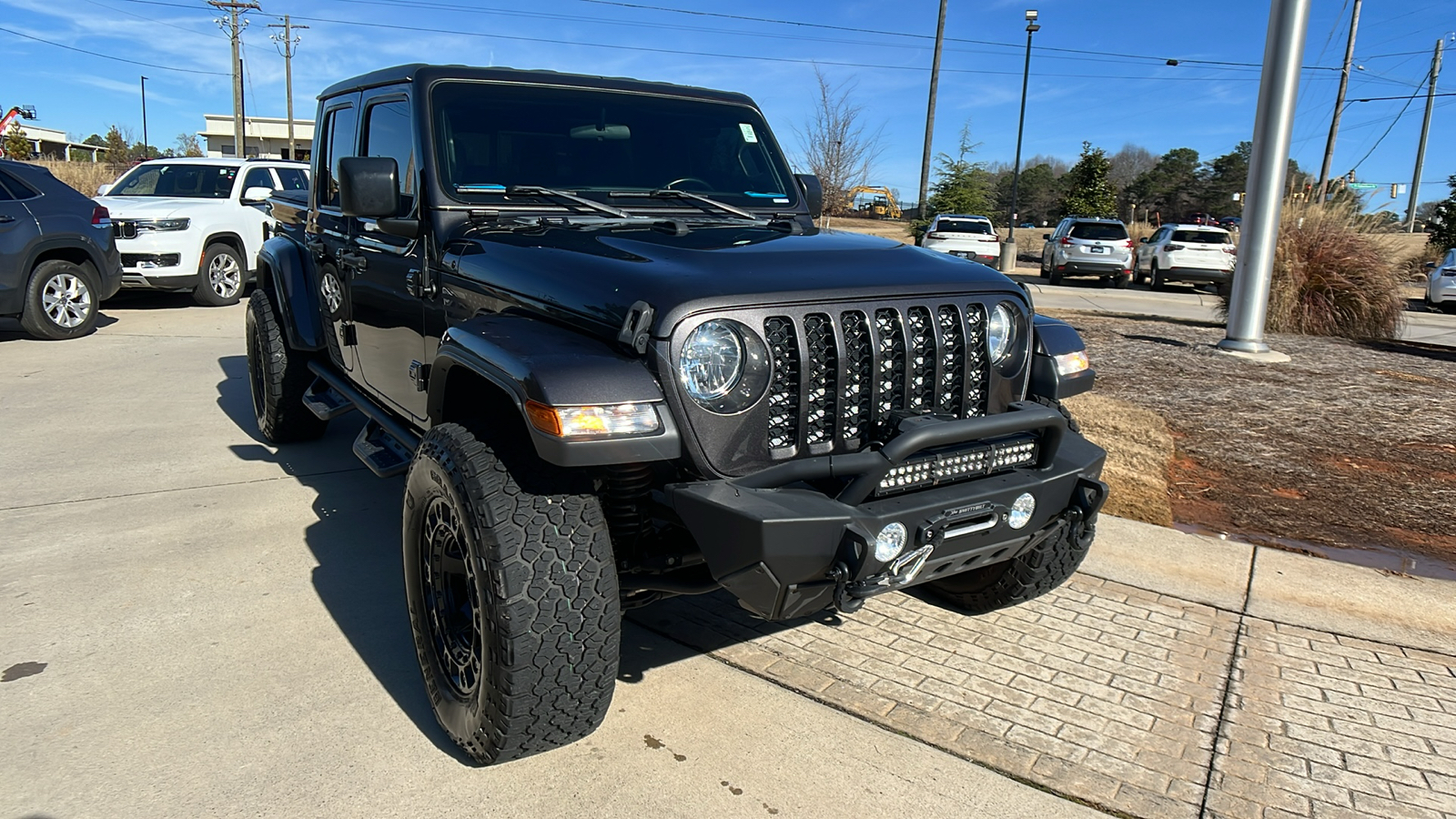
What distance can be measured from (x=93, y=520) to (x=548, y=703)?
11.0 ft

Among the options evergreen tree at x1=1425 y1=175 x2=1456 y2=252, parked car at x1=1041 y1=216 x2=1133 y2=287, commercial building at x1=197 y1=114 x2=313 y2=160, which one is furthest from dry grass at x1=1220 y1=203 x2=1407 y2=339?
commercial building at x1=197 y1=114 x2=313 y2=160

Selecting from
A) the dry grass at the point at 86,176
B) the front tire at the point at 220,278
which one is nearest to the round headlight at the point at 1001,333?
the front tire at the point at 220,278

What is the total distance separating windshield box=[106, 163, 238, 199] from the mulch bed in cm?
1097

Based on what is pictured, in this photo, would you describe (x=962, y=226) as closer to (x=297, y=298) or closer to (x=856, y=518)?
(x=297, y=298)

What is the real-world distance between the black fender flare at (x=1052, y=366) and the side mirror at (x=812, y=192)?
4.22 ft

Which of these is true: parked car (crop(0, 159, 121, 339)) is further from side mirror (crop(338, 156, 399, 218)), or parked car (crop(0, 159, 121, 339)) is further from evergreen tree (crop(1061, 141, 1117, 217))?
evergreen tree (crop(1061, 141, 1117, 217))

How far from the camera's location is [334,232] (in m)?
4.81

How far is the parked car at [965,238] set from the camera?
21.5 meters

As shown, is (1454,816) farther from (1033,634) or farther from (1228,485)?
(1228,485)

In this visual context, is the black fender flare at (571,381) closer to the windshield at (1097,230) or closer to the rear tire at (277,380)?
the rear tire at (277,380)

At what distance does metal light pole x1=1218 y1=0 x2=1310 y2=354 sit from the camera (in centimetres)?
986

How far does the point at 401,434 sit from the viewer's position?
3.96m

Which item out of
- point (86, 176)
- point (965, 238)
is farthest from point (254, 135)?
point (965, 238)

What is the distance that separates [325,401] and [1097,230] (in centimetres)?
2013
